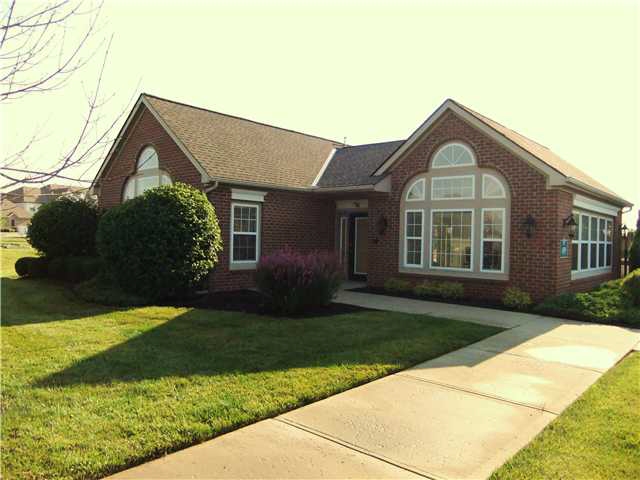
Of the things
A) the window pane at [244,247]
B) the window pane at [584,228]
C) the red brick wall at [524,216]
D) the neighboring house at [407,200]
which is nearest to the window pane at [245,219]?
the neighboring house at [407,200]

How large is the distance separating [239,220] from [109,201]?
7030 millimetres

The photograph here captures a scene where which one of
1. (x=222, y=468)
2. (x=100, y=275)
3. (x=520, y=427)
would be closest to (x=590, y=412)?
(x=520, y=427)

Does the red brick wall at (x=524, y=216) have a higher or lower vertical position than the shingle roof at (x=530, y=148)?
lower

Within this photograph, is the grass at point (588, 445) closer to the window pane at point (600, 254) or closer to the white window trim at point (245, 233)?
the white window trim at point (245, 233)

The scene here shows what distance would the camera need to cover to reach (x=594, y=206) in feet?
49.7

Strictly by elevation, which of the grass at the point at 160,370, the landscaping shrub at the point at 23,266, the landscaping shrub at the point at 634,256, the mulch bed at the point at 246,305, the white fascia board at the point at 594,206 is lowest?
the grass at the point at 160,370

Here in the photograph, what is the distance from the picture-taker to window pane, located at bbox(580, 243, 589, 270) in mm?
14633

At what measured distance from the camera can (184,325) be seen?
8867mm

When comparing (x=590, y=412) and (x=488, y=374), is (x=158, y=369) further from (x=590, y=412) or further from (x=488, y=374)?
(x=590, y=412)

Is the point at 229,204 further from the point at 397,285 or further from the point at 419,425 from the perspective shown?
the point at 419,425

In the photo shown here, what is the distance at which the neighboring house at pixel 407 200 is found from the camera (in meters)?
12.6

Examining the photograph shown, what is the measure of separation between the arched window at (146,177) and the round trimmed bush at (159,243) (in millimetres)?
3452

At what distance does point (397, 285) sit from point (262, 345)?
26.6 feet

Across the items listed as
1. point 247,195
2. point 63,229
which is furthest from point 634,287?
point 63,229
